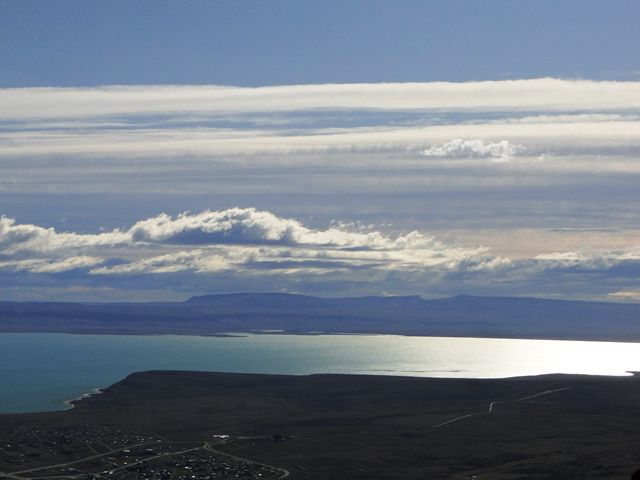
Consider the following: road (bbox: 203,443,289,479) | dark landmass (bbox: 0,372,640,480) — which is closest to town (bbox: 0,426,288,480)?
road (bbox: 203,443,289,479)

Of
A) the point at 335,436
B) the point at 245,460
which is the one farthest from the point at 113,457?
the point at 335,436

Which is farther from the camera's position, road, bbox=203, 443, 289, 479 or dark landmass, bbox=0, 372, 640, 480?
dark landmass, bbox=0, 372, 640, 480

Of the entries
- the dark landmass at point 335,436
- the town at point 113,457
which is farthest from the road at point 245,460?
the dark landmass at point 335,436

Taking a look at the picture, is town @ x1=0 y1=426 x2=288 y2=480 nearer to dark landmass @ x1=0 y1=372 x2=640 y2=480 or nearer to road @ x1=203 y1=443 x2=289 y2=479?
road @ x1=203 y1=443 x2=289 y2=479

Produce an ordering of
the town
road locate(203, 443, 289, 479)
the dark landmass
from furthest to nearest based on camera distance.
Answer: the dark landmass
road locate(203, 443, 289, 479)
the town

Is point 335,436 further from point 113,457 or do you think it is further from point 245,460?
point 113,457

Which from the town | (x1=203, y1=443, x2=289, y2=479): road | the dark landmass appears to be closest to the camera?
the town

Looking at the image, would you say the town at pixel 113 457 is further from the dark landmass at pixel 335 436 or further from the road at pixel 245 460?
the dark landmass at pixel 335 436

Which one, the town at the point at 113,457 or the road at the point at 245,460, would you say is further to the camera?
the road at the point at 245,460

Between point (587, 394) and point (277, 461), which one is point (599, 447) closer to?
point (277, 461)
